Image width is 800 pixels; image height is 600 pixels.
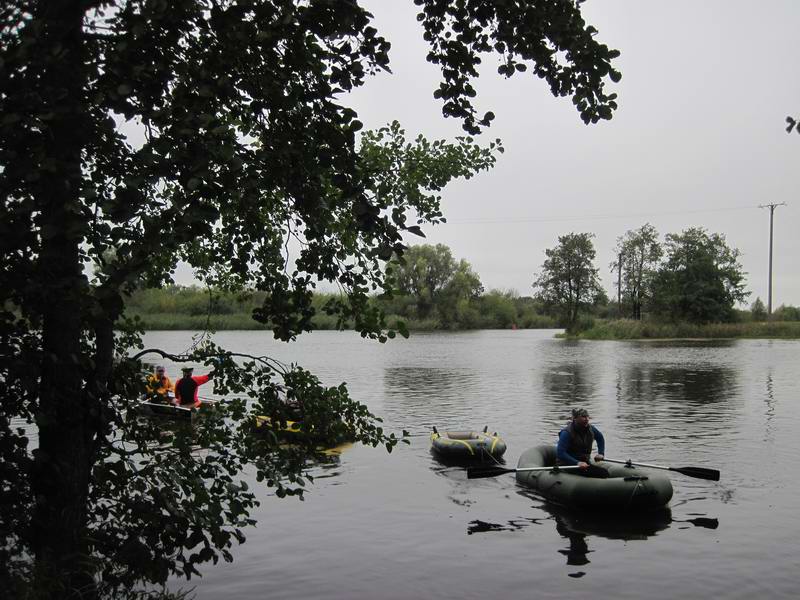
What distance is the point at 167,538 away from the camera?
4.07 metres

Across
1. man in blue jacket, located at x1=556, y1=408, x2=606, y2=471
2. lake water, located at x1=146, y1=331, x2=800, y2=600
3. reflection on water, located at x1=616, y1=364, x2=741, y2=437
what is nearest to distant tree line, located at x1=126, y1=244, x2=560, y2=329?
reflection on water, located at x1=616, y1=364, x2=741, y2=437

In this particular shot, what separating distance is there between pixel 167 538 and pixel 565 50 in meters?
3.70

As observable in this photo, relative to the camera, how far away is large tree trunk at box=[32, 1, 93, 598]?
2801 millimetres

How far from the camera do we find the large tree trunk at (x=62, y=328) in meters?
2.80

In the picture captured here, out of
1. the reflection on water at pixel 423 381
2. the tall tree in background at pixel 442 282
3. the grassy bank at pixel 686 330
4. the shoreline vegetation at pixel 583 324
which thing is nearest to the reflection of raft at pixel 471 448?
the reflection on water at pixel 423 381

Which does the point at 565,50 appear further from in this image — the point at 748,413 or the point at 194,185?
the point at 748,413

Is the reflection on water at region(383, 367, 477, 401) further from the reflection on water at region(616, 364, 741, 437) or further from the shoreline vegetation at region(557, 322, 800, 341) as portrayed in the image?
the shoreline vegetation at region(557, 322, 800, 341)

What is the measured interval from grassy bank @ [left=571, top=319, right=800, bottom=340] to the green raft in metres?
62.8

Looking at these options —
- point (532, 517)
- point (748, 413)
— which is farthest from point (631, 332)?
point (532, 517)

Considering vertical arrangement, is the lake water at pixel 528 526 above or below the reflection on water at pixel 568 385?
below

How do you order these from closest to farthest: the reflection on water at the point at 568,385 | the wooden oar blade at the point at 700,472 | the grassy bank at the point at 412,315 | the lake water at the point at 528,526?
the lake water at the point at 528,526 < the wooden oar blade at the point at 700,472 < the reflection on water at the point at 568,385 < the grassy bank at the point at 412,315

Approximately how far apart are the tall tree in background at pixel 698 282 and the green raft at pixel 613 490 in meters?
65.7

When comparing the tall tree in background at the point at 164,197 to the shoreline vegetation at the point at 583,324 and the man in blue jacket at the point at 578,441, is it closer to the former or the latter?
the man in blue jacket at the point at 578,441

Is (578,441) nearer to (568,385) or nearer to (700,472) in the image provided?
(700,472)
